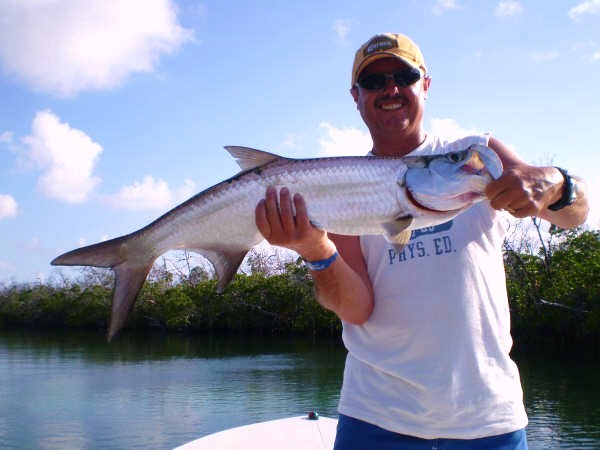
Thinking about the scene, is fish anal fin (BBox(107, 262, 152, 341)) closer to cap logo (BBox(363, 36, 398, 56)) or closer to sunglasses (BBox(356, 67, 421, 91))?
sunglasses (BBox(356, 67, 421, 91))

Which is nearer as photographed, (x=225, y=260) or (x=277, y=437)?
(x=225, y=260)

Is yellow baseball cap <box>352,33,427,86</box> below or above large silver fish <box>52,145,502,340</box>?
above

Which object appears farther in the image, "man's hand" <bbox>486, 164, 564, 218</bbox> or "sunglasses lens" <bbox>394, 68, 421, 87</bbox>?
"sunglasses lens" <bbox>394, 68, 421, 87</bbox>

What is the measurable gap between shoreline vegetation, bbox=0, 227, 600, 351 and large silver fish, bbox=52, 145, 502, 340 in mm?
19094

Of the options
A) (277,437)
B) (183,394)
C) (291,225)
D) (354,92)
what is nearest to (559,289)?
(183,394)

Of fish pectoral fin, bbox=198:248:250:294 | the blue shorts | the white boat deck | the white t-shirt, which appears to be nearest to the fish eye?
the white t-shirt

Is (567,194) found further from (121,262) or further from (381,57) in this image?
(121,262)

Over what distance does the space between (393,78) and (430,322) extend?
1.53 metres

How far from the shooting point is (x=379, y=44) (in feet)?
11.5

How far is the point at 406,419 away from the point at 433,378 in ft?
0.87

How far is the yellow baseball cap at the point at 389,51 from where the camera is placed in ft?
11.3

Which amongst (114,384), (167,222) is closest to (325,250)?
(167,222)

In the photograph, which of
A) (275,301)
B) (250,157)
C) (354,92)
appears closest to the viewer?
(250,157)

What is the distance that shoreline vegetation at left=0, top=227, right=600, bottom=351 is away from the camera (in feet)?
125
